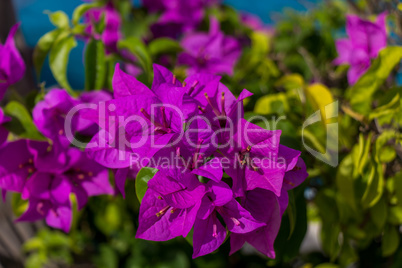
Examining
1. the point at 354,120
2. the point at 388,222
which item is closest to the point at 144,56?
the point at 354,120

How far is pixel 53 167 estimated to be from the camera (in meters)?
0.47

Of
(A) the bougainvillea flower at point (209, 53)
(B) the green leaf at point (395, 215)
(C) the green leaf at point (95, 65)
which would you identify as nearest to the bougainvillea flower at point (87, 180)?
(C) the green leaf at point (95, 65)

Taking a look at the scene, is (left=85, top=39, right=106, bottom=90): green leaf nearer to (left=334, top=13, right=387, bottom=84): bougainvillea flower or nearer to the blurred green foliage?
the blurred green foliage

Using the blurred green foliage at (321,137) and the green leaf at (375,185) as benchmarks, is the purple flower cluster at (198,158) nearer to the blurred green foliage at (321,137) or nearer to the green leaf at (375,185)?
the blurred green foliage at (321,137)

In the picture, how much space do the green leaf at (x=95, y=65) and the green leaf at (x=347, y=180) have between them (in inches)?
12.8

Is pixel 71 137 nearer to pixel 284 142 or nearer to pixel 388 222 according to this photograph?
pixel 284 142

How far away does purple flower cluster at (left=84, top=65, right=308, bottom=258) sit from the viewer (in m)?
0.34

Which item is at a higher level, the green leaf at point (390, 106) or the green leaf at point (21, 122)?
the green leaf at point (390, 106)

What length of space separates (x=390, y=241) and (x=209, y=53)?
0.41 m

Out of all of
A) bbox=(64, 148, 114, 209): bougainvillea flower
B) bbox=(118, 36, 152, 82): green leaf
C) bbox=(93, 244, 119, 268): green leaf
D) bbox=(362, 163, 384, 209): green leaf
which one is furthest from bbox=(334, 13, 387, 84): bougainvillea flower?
bbox=(93, 244, 119, 268): green leaf

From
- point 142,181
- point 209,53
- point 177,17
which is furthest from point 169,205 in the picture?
point 177,17

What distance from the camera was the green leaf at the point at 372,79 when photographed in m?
0.47

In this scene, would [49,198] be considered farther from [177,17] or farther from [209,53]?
[177,17]

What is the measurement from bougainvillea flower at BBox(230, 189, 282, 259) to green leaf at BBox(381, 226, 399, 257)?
254mm
